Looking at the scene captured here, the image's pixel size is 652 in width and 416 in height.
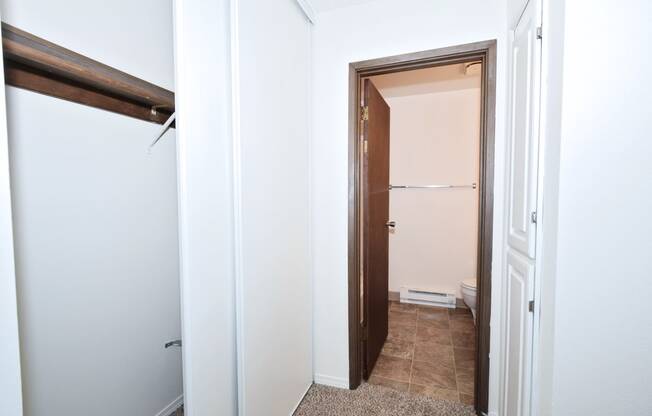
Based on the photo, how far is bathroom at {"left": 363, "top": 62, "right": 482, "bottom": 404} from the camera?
3.02m

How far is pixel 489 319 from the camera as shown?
5.49ft

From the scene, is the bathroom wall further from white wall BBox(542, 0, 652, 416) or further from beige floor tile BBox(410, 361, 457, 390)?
white wall BBox(542, 0, 652, 416)

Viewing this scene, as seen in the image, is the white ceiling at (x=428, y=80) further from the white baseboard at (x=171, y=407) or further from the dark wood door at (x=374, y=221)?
the white baseboard at (x=171, y=407)

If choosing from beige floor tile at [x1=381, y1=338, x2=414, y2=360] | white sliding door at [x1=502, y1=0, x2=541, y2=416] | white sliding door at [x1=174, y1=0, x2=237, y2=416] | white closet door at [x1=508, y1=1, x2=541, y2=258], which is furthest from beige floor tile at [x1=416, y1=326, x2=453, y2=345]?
white sliding door at [x1=174, y1=0, x2=237, y2=416]

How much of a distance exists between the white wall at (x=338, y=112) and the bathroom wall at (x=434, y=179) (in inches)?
53.4

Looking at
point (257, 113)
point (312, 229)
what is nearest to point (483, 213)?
point (312, 229)

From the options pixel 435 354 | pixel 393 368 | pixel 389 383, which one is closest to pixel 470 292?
pixel 435 354

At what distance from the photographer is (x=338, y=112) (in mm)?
1904

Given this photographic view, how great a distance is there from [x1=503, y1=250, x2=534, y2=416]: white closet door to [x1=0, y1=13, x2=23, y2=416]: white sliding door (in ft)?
5.11

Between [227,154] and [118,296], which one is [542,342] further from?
[118,296]

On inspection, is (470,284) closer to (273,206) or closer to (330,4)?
(273,206)

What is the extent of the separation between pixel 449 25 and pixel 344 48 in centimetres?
64

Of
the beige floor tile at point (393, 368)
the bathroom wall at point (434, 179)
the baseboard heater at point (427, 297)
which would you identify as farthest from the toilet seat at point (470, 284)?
the beige floor tile at point (393, 368)

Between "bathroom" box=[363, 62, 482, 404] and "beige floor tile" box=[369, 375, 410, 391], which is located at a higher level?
"bathroom" box=[363, 62, 482, 404]
